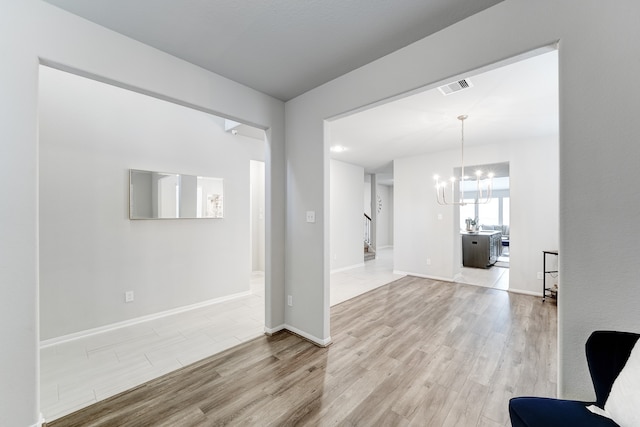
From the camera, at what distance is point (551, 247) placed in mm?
4227

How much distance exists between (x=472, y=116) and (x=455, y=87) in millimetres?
1060

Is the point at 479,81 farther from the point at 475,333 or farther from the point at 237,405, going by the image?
the point at 237,405

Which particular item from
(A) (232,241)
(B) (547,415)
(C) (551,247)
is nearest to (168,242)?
(A) (232,241)

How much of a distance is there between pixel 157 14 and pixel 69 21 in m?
0.58

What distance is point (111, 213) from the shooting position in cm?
296

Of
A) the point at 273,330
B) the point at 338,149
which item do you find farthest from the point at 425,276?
the point at 273,330

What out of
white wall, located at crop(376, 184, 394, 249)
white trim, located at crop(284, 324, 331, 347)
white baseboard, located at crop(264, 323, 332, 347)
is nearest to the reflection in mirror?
white baseboard, located at crop(264, 323, 332, 347)

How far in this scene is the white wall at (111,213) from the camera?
8.64 ft

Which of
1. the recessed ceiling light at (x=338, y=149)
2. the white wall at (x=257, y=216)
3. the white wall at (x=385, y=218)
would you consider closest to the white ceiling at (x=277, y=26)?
the recessed ceiling light at (x=338, y=149)

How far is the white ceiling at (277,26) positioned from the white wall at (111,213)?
1.51 metres

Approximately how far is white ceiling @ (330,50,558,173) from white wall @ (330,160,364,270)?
1118 mm

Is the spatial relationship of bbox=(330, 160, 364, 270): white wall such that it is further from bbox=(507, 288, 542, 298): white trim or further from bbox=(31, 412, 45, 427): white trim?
bbox=(31, 412, 45, 427): white trim

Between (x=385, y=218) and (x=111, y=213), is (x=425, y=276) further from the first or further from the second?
(x=111, y=213)

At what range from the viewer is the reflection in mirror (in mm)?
3139
